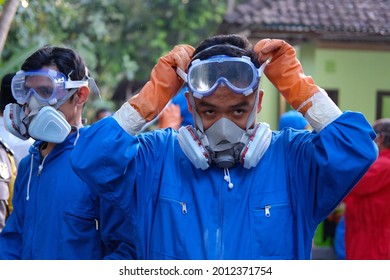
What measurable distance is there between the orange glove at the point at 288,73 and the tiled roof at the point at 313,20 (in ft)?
34.7

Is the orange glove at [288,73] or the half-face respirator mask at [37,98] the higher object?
the orange glove at [288,73]

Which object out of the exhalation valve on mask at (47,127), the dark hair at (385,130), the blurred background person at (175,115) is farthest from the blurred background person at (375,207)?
the exhalation valve on mask at (47,127)

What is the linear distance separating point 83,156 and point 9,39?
27.4ft

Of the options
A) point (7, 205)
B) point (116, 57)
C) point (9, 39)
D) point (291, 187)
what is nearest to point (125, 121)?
point (291, 187)

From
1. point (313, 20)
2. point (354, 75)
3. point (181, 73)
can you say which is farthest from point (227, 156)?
point (354, 75)

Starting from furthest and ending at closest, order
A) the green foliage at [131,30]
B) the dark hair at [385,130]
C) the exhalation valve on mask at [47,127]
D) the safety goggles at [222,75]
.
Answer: the green foliage at [131,30]
the dark hair at [385,130]
the exhalation valve on mask at [47,127]
the safety goggles at [222,75]

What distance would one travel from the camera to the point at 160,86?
11.3 ft

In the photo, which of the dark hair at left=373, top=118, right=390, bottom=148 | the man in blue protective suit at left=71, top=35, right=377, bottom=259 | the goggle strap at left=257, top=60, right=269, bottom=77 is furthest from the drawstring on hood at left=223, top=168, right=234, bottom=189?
the dark hair at left=373, top=118, right=390, bottom=148

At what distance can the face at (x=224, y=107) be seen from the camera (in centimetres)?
330

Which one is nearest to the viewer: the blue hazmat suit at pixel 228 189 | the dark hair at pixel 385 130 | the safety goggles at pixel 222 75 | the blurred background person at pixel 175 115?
the blue hazmat suit at pixel 228 189

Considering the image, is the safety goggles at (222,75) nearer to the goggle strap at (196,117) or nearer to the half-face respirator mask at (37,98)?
the goggle strap at (196,117)

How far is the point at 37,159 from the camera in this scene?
4.21 meters

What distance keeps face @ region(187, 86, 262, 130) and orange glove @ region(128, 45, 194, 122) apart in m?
0.18

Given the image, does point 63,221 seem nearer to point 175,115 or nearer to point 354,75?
point 175,115
